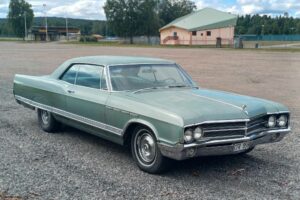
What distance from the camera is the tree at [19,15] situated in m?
121

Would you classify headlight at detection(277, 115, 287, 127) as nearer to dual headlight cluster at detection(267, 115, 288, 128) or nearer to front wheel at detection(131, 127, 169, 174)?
dual headlight cluster at detection(267, 115, 288, 128)

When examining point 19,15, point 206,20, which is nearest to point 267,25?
point 206,20

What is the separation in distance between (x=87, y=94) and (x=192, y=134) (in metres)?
2.08

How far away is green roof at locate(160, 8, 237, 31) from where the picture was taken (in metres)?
88.6

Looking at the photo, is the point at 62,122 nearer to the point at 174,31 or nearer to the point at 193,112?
the point at 193,112

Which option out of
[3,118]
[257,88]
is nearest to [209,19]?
[257,88]

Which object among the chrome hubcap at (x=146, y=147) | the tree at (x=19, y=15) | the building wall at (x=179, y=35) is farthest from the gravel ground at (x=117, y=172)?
the tree at (x=19, y=15)

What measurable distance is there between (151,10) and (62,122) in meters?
90.5

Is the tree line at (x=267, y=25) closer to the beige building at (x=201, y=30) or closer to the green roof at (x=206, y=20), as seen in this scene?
the green roof at (x=206, y=20)

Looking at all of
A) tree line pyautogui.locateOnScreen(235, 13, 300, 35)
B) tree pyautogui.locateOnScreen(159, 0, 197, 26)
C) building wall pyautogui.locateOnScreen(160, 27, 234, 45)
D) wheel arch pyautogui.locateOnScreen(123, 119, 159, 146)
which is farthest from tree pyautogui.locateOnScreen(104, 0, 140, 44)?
wheel arch pyautogui.locateOnScreen(123, 119, 159, 146)

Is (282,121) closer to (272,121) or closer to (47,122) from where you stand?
(272,121)

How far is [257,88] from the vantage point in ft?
47.2

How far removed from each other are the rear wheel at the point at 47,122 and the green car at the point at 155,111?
0.07ft

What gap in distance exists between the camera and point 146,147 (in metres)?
5.09
